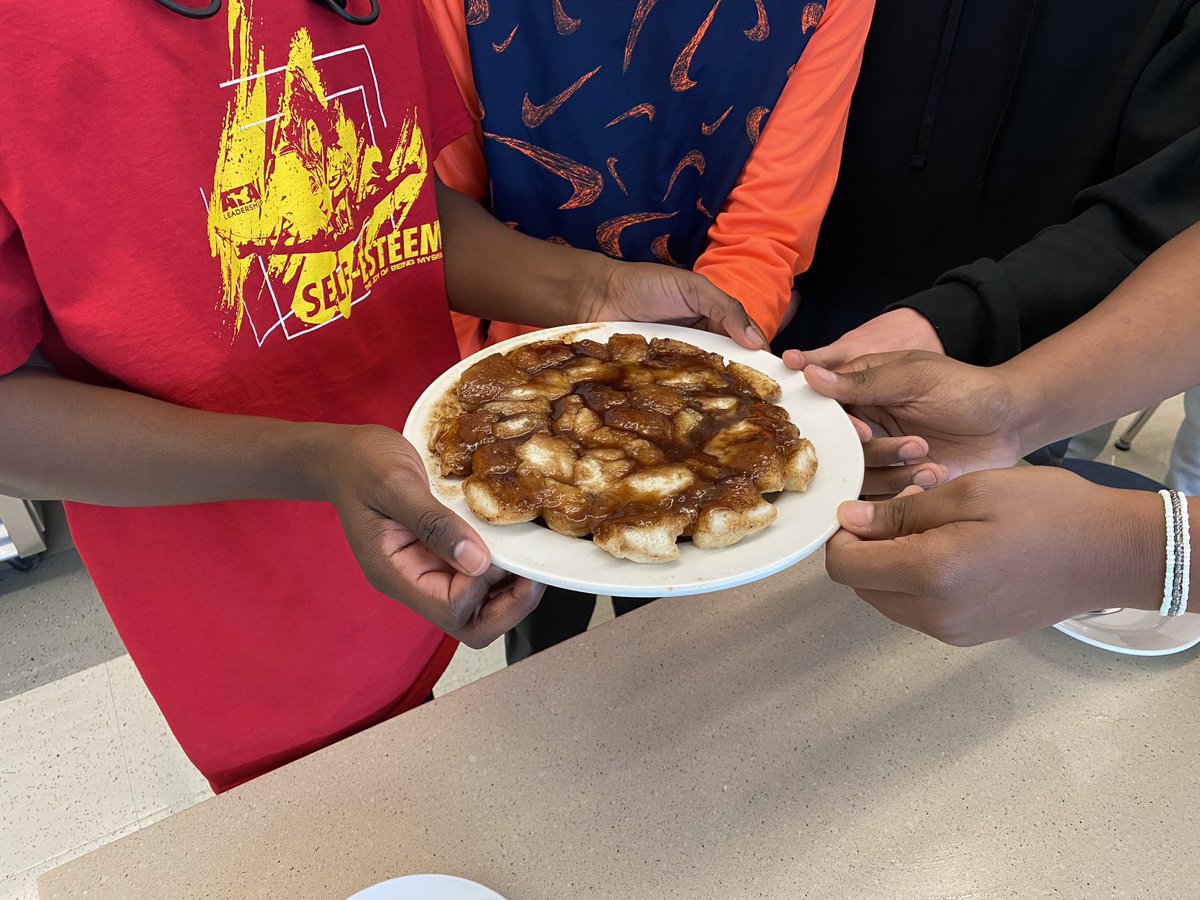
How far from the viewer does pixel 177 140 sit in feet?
3.15

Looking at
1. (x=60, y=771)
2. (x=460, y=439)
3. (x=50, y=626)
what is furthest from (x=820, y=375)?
(x=50, y=626)

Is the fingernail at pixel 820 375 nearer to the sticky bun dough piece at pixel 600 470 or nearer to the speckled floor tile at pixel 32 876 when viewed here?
the sticky bun dough piece at pixel 600 470

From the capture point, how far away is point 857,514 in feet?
→ 3.19

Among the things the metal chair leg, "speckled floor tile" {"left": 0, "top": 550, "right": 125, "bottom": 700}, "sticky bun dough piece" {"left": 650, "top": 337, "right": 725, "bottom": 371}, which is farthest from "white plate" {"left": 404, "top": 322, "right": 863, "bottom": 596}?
the metal chair leg

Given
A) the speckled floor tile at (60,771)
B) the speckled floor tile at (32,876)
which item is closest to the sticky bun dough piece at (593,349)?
the speckled floor tile at (32,876)

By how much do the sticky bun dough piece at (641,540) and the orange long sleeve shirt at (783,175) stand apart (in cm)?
72

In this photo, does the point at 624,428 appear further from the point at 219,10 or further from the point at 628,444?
the point at 219,10

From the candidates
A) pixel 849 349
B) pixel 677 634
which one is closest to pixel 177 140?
pixel 677 634

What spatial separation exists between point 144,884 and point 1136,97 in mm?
1866

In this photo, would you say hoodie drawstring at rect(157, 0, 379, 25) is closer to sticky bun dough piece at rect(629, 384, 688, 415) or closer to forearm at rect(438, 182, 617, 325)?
forearm at rect(438, 182, 617, 325)

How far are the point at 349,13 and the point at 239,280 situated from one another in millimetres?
392

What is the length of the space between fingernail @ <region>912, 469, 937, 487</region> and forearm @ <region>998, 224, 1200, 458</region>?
0.22 m

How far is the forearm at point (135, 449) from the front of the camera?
98 cm

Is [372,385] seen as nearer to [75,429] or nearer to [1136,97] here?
[75,429]
